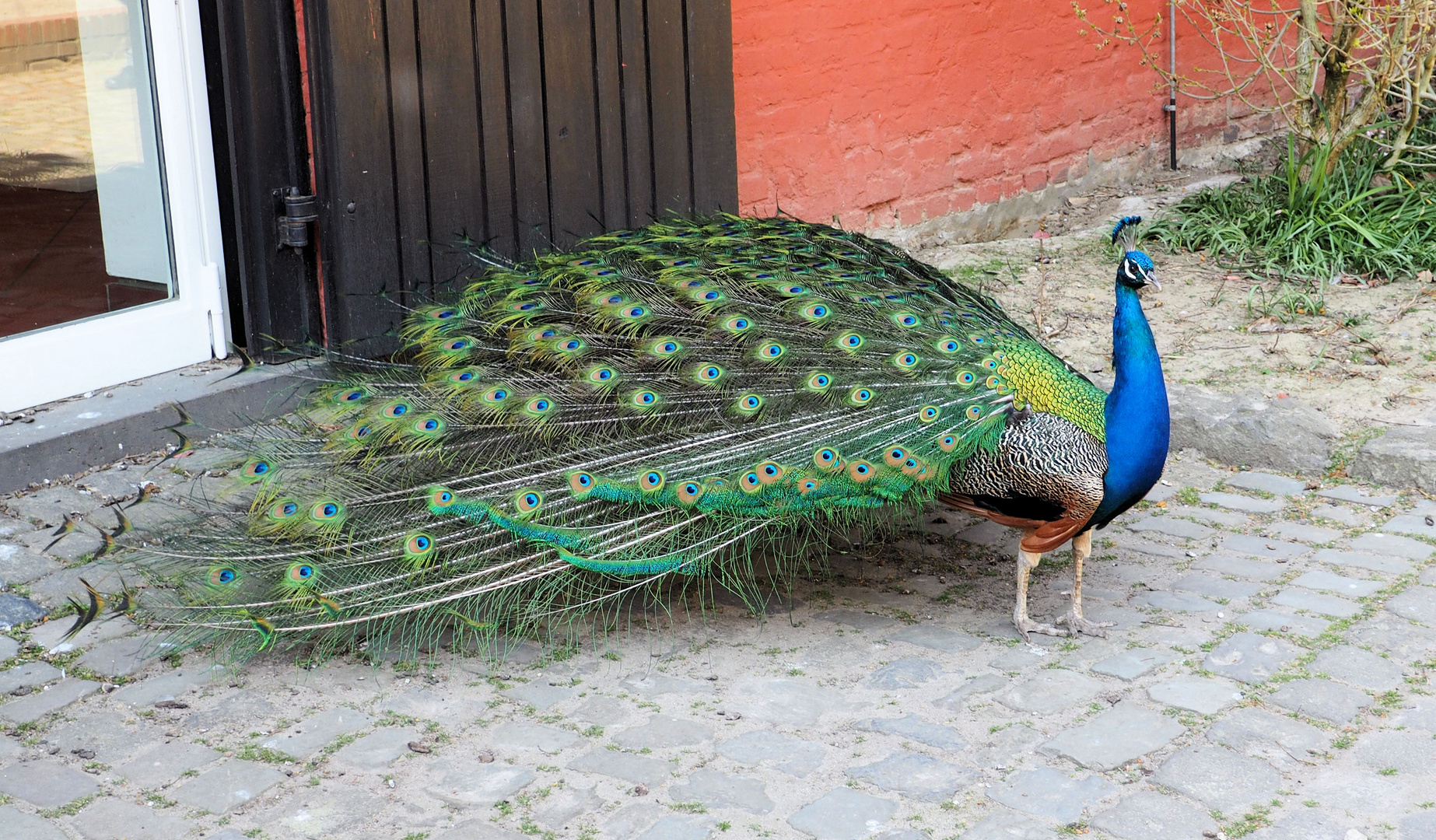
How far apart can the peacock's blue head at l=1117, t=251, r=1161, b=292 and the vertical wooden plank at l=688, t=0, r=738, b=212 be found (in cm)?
269

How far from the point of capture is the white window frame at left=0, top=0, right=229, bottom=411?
15.9 ft

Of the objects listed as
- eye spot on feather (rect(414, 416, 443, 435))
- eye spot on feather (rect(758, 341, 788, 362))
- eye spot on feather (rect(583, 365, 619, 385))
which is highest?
eye spot on feather (rect(758, 341, 788, 362))

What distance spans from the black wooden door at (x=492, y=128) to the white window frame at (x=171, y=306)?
47 cm

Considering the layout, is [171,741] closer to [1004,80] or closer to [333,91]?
[333,91]

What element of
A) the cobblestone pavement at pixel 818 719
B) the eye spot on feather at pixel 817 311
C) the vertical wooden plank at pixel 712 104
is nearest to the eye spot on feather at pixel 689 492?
the cobblestone pavement at pixel 818 719

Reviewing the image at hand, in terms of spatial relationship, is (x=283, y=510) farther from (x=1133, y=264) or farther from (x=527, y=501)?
(x=1133, y=264)

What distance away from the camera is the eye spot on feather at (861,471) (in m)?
3.56

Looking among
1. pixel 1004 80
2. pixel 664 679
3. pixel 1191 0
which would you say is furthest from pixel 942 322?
pixel 1191 0

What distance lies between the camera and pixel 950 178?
7.82 metres

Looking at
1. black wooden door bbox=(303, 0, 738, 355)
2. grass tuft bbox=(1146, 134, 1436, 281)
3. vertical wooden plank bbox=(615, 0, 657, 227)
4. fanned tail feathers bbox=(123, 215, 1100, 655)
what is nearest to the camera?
fanned tail feathers bbox=(123, 215, 1100, 655)

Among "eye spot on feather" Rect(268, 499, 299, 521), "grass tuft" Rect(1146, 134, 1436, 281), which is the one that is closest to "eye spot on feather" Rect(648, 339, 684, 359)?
"eye spot on feather" Rect(268, 499, 299, 521)

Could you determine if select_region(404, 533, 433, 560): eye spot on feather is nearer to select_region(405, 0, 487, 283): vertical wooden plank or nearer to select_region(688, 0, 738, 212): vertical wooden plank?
select_region(405, 0, 487, 283): vertical wooden plank

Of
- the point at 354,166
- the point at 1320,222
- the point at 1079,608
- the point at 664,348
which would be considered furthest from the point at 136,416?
the point at 1320,222

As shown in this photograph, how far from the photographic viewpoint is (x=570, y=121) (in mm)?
5566
